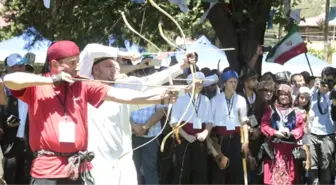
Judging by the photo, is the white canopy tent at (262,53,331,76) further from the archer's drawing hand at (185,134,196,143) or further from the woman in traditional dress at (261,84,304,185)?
the archer's drawing hand at (185,134,196,143)

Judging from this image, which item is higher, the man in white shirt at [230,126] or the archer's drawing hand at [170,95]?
the archer's drawing hand at [170,95]

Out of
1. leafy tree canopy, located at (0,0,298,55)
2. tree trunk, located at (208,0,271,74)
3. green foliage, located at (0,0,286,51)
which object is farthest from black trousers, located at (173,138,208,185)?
green foliage, located at (0,0,286,51)

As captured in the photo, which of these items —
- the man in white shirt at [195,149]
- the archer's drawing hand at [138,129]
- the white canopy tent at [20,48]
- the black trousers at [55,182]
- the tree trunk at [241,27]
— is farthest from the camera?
the white canopy tent at [20,48]

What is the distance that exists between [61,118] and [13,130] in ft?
11.6

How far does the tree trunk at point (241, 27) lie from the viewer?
10.5 meters

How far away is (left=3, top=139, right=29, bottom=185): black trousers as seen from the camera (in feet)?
24.9

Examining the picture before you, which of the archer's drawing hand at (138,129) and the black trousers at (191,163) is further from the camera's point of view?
the black trousers at (191,163)

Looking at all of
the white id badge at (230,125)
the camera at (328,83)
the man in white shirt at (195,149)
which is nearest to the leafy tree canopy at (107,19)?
the camera at (328,83)

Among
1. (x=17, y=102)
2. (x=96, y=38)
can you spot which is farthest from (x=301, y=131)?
(x=96, y=38)

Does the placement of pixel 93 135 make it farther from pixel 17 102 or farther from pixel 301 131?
pixel 301 131

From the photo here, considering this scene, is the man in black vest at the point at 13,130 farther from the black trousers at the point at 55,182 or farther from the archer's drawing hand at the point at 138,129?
the black trousers at the point at 55,182

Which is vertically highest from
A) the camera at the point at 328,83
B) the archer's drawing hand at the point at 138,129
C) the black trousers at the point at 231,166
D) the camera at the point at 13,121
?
the camera at the point at 328,83

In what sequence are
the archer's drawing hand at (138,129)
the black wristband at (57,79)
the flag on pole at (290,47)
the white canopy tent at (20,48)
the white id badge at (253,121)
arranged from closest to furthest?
the black wristband at (57,79)
the archer's drawing hand at (138,129)
the white id badge at (253,121)
the flag on pole at (290,47)
the white canopy tent at (20,48)

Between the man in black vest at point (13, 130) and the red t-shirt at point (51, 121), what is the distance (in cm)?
313
